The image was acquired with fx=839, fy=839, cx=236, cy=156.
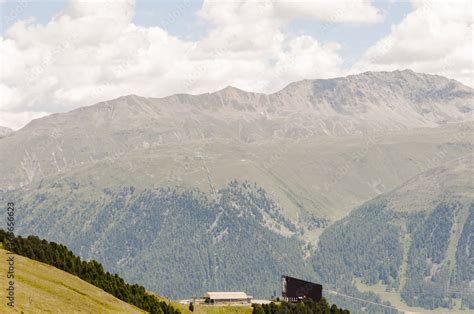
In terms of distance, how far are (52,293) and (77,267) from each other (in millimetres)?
46502

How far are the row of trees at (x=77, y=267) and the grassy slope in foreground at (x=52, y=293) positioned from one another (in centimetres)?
588

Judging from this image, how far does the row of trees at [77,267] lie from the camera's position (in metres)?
180

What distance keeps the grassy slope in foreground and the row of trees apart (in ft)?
19.3

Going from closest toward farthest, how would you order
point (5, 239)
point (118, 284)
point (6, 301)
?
1. point (6, 301)
2. point (5, 239)
3. point (118, 284)

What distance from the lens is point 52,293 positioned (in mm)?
A: 142750

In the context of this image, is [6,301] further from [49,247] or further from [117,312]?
[49,247]

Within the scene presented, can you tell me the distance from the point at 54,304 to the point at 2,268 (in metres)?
14.4

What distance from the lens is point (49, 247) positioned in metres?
186

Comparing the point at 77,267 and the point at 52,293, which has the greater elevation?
the point at 77,267

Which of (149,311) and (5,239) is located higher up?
(5,239)

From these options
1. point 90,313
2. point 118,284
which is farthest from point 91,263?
point 90,313

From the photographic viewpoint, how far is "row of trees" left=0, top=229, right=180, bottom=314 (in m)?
180

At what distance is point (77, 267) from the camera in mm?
189000

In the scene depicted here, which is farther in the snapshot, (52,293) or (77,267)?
(77,267)
